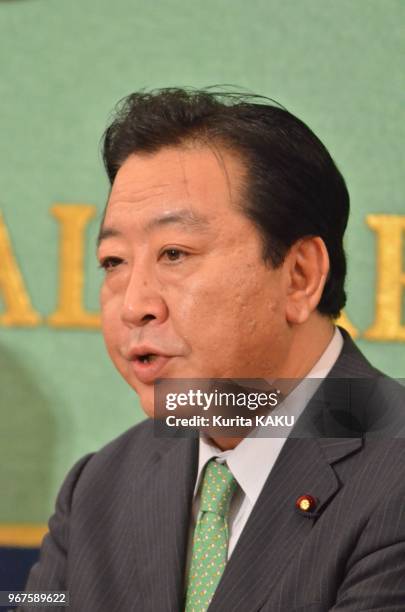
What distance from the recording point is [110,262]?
1398mm

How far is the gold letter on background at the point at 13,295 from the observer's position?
2.26 metres

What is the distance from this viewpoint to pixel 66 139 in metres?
2.30

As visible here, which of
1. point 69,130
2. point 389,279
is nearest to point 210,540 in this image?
point 389,279

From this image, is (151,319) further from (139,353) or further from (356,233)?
(356,233)

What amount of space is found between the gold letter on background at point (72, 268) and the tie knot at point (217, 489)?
0.90 meters

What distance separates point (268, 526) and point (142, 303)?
0.37 meters

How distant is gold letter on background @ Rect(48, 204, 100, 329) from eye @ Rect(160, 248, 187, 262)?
95cm

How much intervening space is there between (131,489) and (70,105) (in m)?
1.11

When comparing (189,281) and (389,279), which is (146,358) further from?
(389,279)

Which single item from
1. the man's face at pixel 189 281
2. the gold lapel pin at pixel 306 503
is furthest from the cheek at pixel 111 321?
the gold lapel pin at pixel 306 503

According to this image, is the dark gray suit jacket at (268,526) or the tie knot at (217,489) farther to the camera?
the tie knot at (217,489)

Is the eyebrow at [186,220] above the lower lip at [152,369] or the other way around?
above

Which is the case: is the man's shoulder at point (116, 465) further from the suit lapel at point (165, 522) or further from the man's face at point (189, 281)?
the man's face at point (189, 281)

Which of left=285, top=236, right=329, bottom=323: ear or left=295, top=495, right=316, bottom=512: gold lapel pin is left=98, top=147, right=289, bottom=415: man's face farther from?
left=295, top=495, right=316, bottom=512: gold lapel pin
